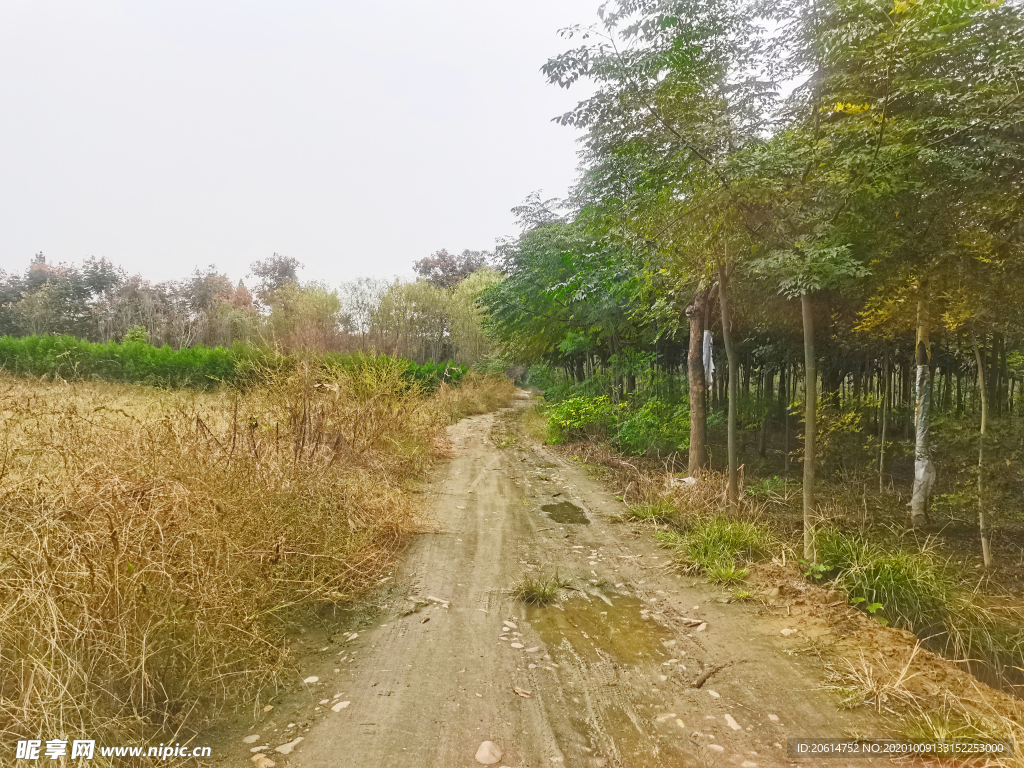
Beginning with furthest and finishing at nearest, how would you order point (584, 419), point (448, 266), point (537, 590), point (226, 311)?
point (448, 266) < point (226, 311) < point (584, 419) < point (537, 590)

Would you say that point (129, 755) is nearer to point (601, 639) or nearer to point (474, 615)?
point (474, 615)

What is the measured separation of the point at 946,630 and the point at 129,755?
524 cm

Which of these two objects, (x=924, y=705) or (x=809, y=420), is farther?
(x=809, y=420)

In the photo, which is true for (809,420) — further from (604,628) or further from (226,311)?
(226,311)

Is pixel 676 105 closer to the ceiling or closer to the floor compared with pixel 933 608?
closer to the ceiling

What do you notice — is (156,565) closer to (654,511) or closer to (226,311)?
(654,511)

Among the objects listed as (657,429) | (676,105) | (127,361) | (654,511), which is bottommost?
(654,511)

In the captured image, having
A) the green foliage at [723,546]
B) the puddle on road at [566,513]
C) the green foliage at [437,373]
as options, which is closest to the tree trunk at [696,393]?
the puddle on road at [566,513]

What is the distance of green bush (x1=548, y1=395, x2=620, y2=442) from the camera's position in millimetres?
11594

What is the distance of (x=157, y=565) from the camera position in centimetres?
279

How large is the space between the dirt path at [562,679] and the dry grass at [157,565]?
0.50 m

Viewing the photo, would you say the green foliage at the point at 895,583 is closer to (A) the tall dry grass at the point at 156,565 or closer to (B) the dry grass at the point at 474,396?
(A) the tall dry grass at the point at 156,565

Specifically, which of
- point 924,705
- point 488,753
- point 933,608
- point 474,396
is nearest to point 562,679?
point 488,753

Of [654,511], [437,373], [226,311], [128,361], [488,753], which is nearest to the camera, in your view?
[488,753]
